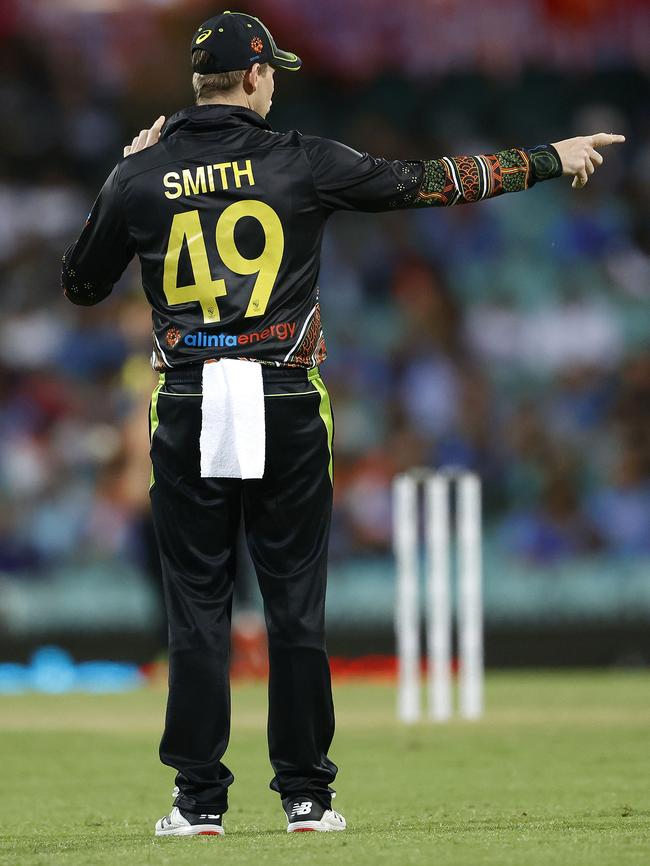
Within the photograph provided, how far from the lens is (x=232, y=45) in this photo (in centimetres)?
447

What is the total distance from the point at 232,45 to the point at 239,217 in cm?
44

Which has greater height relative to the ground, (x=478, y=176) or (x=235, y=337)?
(x=478, y=176)

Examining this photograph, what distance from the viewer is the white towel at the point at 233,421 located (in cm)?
439

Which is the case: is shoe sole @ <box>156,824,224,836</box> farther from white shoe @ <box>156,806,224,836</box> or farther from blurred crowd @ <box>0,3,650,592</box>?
blurred crowd @ <box>0,3,650,592</box>

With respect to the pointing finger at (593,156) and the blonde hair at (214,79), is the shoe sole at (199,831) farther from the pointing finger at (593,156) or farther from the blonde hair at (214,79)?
the pointing finger at (593,156)

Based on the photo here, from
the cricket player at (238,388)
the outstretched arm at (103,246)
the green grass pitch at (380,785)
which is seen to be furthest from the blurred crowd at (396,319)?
the cricket player at (238,388)

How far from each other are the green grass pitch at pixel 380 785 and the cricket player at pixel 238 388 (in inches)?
11.7

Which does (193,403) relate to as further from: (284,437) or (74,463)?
(74,463)

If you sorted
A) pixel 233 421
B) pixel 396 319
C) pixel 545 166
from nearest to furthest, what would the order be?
1. pixel 233 421
2. pixel 545 166
3. pixel 396 319

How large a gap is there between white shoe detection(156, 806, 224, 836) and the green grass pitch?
7 centimetres

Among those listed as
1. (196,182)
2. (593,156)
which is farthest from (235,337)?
(593,156)

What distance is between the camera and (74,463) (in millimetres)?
12883

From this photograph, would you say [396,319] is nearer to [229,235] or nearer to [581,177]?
[581,177]

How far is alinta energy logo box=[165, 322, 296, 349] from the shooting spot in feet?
14.5
